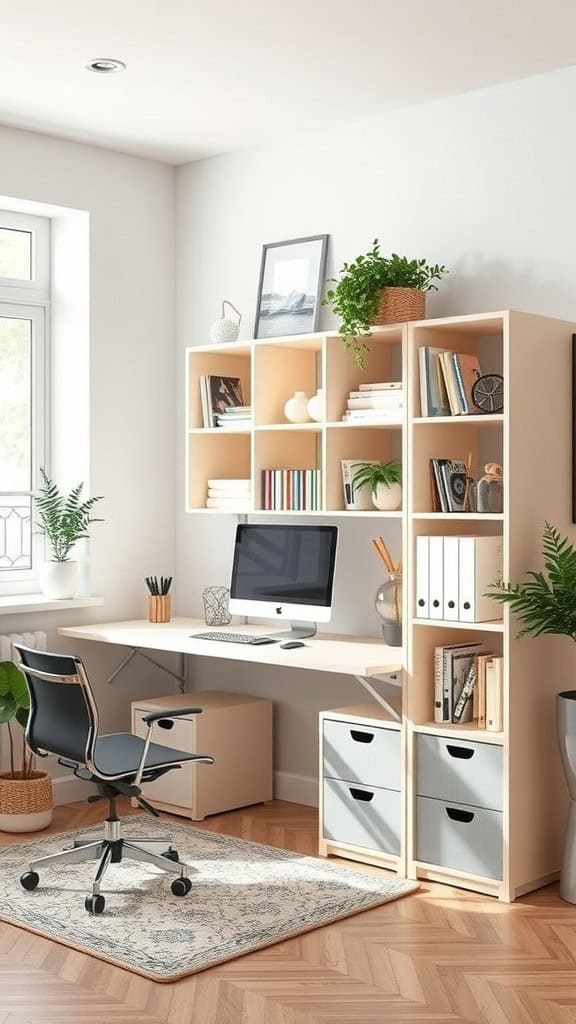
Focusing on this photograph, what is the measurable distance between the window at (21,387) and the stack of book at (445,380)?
2.04 metres

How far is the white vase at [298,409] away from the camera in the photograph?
4.90 metres

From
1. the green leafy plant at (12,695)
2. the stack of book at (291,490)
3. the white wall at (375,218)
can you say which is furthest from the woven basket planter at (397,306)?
the green leafy plant at (12,695)

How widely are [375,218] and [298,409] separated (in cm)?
86

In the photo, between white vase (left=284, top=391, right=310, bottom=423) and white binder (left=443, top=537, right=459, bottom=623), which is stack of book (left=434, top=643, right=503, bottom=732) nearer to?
white binder (left=443, top=537, right=459, bottom=623)

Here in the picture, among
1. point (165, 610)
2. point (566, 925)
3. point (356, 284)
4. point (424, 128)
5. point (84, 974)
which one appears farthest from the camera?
point (165, 610)

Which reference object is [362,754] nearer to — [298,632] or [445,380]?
[298,632]

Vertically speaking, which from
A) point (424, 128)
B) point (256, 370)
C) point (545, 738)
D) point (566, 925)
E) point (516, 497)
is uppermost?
point (424, 128)

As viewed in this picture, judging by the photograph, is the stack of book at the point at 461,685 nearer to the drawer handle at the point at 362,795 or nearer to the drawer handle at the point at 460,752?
the drawer handle at the point at 460,752

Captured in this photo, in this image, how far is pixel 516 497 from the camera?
160 inches

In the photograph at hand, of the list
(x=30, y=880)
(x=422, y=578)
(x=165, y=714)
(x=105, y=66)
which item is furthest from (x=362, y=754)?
(x=105, y=66)

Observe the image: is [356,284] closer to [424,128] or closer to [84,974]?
[424,128]

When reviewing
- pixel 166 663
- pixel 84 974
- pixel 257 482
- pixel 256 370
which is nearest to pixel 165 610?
pixel 166 663

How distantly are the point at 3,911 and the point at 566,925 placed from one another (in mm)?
1791

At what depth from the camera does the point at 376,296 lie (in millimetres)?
4457
